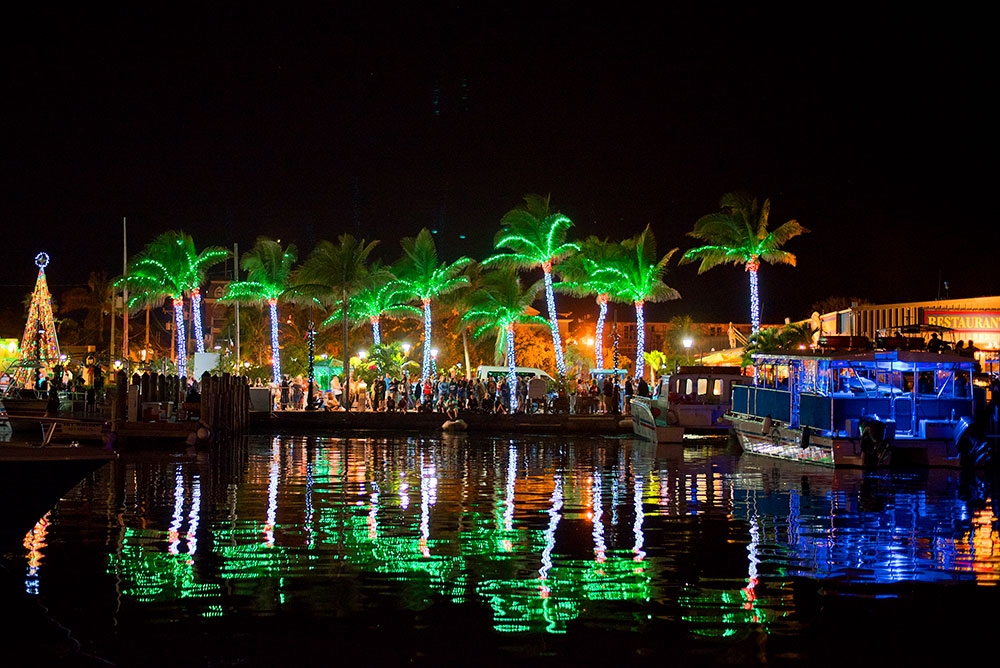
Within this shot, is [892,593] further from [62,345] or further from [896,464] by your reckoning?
[62,345]

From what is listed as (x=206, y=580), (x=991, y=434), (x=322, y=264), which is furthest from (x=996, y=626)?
(x=322, y=264)

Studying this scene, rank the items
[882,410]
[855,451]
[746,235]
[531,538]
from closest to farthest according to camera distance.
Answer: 1. [531,538]
2. [855,451]
3. [882,410]
4. [746,235]

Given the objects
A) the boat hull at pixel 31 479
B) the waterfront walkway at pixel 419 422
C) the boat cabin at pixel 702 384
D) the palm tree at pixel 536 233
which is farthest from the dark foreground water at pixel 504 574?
the palm tree at pixel 536 233

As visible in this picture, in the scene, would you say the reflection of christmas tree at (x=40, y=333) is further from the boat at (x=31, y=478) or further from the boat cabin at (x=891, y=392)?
the boat at (x=31, y=478)

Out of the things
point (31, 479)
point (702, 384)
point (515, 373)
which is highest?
point (515, 373)

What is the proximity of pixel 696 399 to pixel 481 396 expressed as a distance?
11.0 meters

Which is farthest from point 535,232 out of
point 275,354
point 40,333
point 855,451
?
point 855,451

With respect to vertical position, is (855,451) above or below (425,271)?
below

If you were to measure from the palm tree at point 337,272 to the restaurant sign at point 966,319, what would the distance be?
104 feet

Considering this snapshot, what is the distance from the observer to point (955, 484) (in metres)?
23.8

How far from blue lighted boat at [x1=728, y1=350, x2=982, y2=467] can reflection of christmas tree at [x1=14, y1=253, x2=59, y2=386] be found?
97.7ft

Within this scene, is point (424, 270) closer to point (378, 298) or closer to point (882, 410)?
point (378, 298)

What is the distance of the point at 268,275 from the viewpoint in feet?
208

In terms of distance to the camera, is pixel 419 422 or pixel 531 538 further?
pixel 419 422
